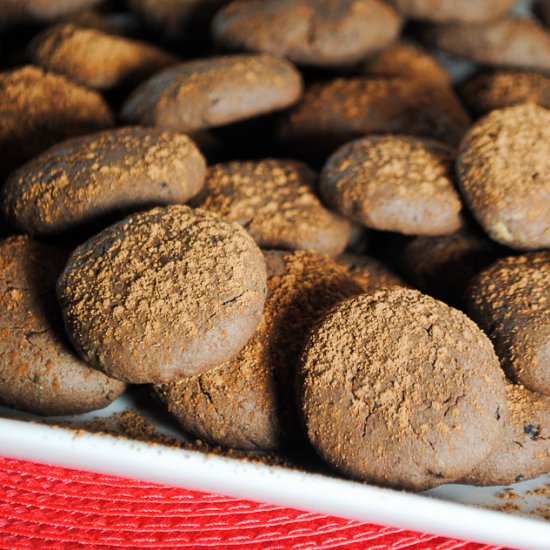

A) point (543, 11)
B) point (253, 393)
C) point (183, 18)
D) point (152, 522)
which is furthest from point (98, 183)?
point (543, 11)

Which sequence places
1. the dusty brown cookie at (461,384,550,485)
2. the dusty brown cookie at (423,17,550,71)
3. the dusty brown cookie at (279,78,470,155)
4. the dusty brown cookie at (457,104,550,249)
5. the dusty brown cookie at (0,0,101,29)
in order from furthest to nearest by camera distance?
the dusty brown cookie at (0,0,101,29)
the dusty brown cookie at (423,17,550,71)
the dusty brown cookie at (279,78,470,155)
the dusty brown cookie at (457,104,550,249)
the dusty brown cookie at (461,384,550,485)

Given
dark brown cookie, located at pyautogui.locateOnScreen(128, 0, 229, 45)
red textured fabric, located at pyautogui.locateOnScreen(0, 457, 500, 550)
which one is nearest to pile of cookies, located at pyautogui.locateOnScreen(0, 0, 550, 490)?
red textured fabric, located at pyautogui.locateOnScreen(0, 457, 500, 550)

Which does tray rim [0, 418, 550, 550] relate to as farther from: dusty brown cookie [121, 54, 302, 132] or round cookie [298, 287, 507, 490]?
dusty brown cookie [121, 54, 302, 132]

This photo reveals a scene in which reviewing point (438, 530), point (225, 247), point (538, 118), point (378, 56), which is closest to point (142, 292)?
point (225, 247)

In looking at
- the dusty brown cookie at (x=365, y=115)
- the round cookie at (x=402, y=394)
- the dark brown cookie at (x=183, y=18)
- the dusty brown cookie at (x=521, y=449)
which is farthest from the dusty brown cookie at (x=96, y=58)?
the dusty brown cookie at (x=521, y=449)

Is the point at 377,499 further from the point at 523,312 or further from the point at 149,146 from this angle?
the point at 149,146

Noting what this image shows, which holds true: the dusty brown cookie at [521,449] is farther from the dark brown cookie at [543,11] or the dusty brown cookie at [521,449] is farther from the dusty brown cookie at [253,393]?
the dark brown cookie at [543,11]
